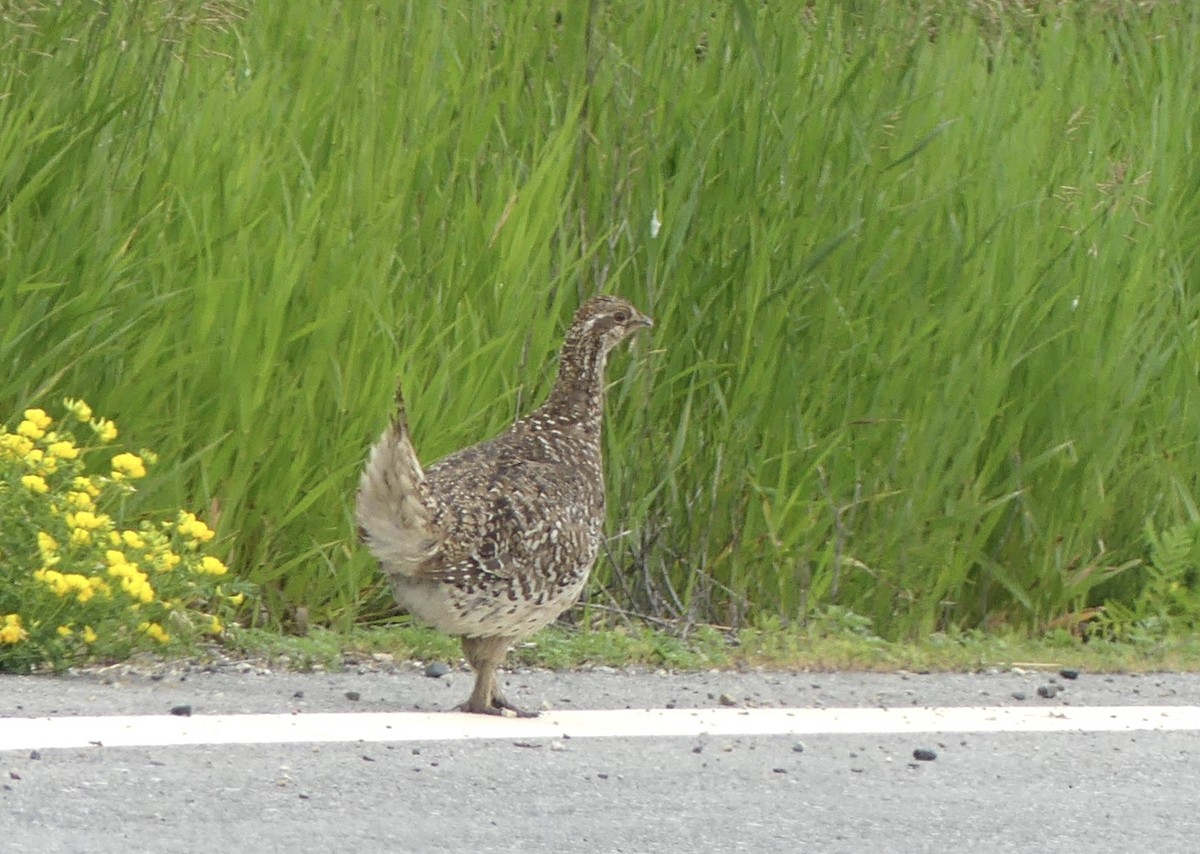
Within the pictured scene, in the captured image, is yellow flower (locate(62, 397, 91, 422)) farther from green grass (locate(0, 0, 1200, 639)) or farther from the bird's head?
the bird's head

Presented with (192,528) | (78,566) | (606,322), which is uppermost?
(606,322)

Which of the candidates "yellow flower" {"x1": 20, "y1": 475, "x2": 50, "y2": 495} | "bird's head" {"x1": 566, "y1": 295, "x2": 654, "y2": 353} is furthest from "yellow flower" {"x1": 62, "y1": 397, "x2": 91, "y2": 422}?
"bird's head" {"x1": 566, "y1": 295, "x2": 654, "y2": 353}

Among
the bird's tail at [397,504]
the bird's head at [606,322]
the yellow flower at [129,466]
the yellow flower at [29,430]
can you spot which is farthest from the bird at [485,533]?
the yellow flower at [29,430]

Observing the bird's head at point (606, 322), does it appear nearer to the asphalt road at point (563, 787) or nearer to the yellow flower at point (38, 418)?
the asphalt road at point (563, 787)

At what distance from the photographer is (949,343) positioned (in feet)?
24.7

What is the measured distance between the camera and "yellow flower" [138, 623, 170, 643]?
5.86 m

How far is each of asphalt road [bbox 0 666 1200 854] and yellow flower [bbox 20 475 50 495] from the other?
504 mm

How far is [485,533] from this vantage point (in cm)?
561

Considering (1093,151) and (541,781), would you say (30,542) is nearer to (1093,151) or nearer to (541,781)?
(541,781)

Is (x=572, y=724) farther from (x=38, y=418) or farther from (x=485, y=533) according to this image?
(x=38, y=418)

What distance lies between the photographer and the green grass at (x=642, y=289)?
6648 mm

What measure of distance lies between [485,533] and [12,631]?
3.93 feet

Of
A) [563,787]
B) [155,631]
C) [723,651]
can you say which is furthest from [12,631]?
[723,651]

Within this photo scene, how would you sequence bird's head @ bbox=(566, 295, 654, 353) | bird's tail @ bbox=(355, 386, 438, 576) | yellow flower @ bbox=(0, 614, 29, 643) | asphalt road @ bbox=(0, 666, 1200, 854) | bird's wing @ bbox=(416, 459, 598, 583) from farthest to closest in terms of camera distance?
bird's head @ bbox=(566, 295, 654, 353) → yellow flower @ bbox=(0, 614, 29, 643) → bird's wing @ bbox=(416, 459, 598, 583) → bird's tail @ bbox=(355, 386, 438, 576) → asphalt road @ bbox=(0, 666, 1200, 854)
